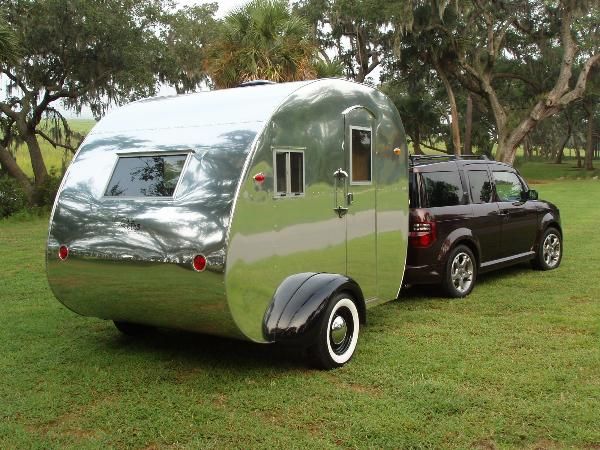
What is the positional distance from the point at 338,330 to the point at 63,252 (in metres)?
2.39

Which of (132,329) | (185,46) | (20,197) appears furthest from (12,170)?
(132,329)

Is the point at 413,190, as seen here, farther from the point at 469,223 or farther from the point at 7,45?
the point at 7,45

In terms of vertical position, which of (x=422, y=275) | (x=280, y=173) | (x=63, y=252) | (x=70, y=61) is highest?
(x=70, y=61)

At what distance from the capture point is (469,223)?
26.2ft

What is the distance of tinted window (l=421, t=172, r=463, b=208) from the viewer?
761 centimetres

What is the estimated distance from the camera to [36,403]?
15.3ft

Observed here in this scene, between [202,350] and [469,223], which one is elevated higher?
[469,223]

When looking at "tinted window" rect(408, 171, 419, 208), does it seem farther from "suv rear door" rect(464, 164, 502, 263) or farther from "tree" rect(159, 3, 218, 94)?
"tree" rect(159, 3, 218, 94)

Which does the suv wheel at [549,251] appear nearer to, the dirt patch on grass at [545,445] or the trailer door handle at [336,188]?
the trailer door handle at [336,188]

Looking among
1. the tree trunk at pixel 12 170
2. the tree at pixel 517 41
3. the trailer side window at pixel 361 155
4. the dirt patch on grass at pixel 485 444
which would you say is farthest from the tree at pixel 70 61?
the dirt patch on grass at pixel 485 444

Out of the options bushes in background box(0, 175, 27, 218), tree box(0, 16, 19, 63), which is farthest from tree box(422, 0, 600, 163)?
bushes in background box(0, 175, 27, 218)

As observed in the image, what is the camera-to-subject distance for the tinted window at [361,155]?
604 centimetres

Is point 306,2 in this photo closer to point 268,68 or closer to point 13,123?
point 13,123

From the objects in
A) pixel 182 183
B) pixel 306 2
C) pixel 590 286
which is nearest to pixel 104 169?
pixel 182 183
